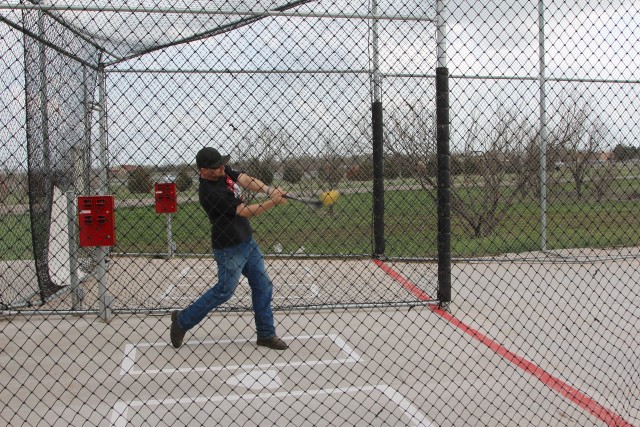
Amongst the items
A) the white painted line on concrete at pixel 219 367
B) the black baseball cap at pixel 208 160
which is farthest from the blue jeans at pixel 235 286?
the black baseball cap at pixel 208 160

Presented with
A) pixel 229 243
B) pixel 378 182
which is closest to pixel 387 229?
pixel 378 182

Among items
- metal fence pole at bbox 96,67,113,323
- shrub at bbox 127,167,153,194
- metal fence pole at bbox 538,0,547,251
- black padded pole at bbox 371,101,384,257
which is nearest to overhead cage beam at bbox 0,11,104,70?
metal fence pole at bbox 96,67,113,323

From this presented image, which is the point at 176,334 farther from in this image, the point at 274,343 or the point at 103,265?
the point at 103,265

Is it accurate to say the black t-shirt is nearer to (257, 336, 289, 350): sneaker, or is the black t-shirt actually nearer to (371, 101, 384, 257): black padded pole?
(257, 336, 289, 350): sneaker

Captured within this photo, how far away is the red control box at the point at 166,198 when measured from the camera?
7.11m

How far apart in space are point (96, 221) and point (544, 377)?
323 cm

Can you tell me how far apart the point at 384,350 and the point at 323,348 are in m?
0.41

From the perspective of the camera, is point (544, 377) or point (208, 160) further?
point (208, 160)

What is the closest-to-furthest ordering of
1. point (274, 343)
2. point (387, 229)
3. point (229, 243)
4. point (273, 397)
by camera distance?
point (273, 397) → point (229, 243) → point (274, 343) → point (387, 229)

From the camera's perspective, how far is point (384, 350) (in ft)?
14.3

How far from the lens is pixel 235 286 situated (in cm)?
432

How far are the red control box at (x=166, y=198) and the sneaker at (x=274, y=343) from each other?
121 inches

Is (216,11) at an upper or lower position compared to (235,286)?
upper

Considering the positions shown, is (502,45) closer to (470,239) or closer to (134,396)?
(134,396)
